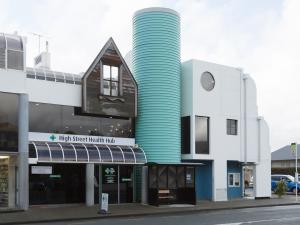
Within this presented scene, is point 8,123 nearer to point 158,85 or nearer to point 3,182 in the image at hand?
point 3,182

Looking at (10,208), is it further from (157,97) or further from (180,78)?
(180,78)

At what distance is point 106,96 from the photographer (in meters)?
29.3

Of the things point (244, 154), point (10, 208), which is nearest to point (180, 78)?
point (244, 154)

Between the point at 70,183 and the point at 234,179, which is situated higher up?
the point at 70,183

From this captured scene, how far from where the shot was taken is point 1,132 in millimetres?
25203

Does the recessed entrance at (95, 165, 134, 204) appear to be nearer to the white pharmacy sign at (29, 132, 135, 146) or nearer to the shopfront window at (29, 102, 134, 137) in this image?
the white pharmacy sign at (29, 132, 135, 146)

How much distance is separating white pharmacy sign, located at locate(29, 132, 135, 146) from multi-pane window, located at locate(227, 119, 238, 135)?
296 inches

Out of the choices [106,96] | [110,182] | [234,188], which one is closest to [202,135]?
[234,188]

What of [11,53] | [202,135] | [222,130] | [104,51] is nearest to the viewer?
[11,53]

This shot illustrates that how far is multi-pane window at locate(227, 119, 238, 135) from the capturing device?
34719mm

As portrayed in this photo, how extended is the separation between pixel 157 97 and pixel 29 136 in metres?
8.49

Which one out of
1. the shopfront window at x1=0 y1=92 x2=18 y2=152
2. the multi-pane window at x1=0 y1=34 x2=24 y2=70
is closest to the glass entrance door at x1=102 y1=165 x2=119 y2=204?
the shopfront window at x1=0 y1=92 x2=18 y2=152

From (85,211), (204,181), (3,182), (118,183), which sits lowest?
(85,211)

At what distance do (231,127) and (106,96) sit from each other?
10.2 meters
